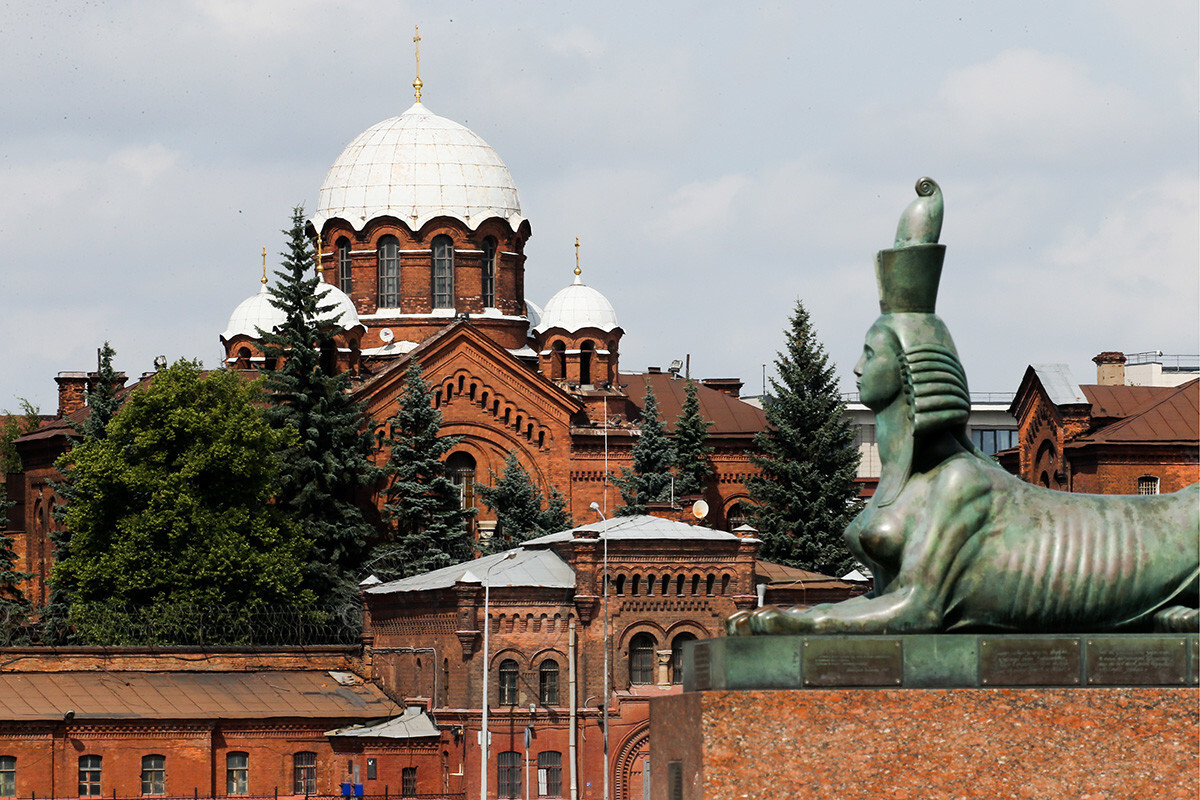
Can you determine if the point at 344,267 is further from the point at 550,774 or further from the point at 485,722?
the point at 485,722

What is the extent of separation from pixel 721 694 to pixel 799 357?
50666 mm

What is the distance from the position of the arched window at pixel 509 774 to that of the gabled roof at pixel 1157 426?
17.6 m

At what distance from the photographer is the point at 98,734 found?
47.8m

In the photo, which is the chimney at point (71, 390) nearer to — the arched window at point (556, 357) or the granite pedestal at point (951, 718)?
the arched window at point (556, 357)

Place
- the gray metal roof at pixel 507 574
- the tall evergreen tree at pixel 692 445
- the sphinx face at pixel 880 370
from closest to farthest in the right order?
the sphinx face at pixel 880 370 → the gray metal roof at pixel 507 574 → the tall evergreen tree at pixel 692 445

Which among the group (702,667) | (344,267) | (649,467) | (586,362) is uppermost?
(344,267)

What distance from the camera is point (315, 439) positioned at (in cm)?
5738

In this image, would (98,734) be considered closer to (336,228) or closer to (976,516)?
(336,228)

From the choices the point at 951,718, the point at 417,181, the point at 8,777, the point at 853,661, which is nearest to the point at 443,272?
the point at 417,181

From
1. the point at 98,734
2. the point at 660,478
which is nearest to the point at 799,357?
the point at 660,478

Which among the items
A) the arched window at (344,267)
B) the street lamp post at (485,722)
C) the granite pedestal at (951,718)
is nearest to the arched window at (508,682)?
the street lamp post at (485,722)

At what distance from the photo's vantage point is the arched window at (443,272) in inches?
2557

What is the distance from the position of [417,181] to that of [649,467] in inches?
405

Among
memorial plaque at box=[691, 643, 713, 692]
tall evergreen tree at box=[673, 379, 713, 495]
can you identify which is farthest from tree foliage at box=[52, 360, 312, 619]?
memorial plaque at box=[691, 643, 713, 692]
